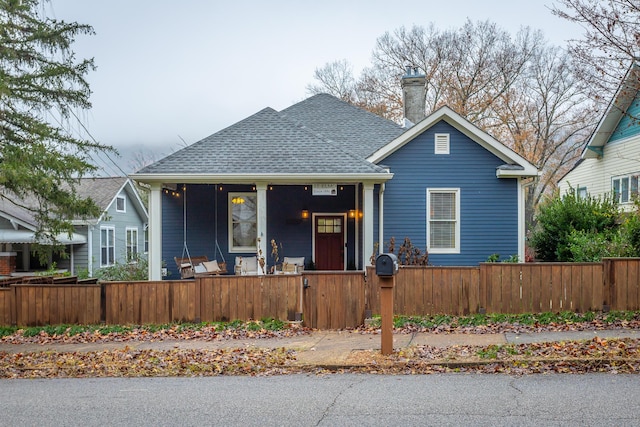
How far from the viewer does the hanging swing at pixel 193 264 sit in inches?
704

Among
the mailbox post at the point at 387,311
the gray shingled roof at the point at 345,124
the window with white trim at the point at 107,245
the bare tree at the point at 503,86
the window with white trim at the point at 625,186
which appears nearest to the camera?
the mailbox post at the point at 387,311

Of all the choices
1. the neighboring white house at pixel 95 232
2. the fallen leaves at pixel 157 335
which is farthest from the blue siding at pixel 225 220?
the fallen leaves at pixel 157 335

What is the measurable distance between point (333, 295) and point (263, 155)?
6551 mm

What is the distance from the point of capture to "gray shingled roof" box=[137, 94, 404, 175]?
56.2 feet

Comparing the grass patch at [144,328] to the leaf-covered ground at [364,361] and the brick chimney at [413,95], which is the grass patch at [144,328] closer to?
the leaf-covered ground at [364,361]

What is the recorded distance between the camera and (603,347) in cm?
933

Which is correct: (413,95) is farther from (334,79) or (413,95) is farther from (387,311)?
(334,79)

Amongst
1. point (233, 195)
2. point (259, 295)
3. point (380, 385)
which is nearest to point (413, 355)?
point (380, 385)

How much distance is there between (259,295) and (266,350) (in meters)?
2.80

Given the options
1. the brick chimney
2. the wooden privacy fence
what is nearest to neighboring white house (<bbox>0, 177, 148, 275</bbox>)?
the wooden privacy fence

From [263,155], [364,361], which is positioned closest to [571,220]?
[263,155]

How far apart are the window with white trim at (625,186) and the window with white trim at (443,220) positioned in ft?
22.7

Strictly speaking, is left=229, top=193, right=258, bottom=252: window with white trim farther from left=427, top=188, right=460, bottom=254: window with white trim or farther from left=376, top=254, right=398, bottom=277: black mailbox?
left=376, top=254, right=398, bottom=277: black mailbox

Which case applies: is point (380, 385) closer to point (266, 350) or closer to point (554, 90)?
point (266, 350)
